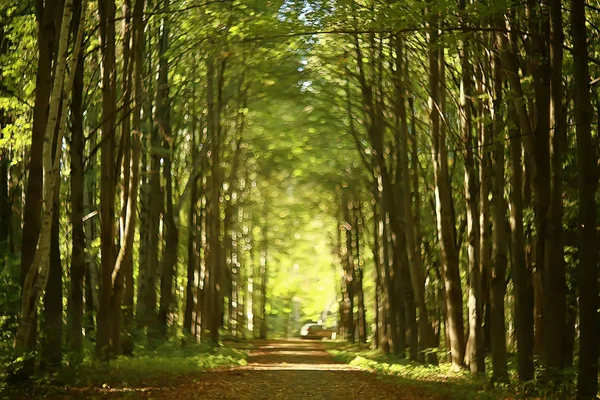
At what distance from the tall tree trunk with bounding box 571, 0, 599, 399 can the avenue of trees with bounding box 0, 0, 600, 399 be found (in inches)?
1.2

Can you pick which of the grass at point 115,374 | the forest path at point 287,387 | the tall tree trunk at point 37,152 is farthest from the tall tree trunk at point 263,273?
the tall tree trunk at point 37,152

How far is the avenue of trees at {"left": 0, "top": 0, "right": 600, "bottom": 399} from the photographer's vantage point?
1212cm

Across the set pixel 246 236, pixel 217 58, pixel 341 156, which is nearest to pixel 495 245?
pixel 217 58

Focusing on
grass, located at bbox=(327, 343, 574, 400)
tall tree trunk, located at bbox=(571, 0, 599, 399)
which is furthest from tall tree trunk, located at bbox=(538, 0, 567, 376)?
tall tree trunk, located at bbox=(571, 0, 599, 399)

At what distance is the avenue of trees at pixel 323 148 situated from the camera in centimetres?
1212

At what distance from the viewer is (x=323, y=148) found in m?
36.5

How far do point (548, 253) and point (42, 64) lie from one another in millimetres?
8295

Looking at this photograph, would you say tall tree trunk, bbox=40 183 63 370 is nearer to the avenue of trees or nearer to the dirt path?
the avenue of trees

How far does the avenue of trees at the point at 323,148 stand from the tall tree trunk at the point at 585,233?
3cm

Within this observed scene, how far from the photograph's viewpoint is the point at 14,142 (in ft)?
60.7

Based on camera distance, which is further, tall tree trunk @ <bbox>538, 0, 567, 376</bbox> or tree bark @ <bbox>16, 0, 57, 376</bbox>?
tall tree trunk @ <bbox>538, 0, 567, 376</bbox>

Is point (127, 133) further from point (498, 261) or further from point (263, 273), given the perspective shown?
point (263, 273)

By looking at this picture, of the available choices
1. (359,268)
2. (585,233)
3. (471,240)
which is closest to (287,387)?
(471,240)

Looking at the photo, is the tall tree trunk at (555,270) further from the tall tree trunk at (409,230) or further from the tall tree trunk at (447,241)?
the tall tree trunk at (409,230)
